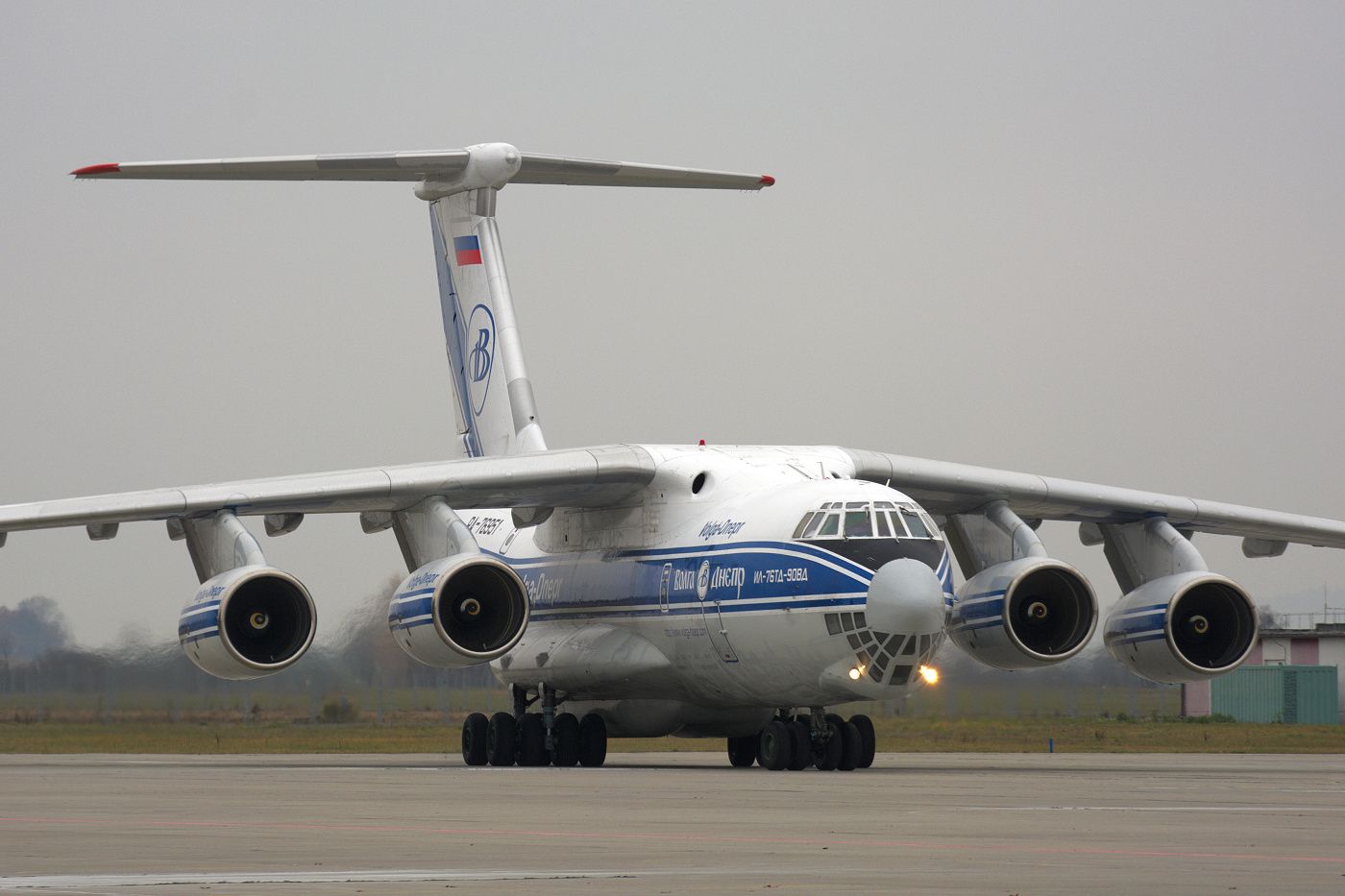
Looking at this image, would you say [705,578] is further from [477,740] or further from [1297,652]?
[1297,652]

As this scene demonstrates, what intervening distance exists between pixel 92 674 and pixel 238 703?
73.3 inches

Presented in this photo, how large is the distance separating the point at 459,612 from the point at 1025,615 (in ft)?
18.0

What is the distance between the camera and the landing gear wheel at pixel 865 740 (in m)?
19.1

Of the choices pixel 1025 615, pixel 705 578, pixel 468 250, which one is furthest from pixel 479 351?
pixel 1025 615

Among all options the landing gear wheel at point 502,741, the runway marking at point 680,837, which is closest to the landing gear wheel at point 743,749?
the landing gear wheel at point 502,741

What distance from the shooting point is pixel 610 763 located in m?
22.5

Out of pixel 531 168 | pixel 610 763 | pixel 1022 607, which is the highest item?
pixel 531 168

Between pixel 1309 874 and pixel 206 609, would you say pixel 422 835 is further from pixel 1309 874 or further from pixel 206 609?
pixel 206 609

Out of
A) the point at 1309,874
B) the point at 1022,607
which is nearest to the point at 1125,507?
the point at 1022,607

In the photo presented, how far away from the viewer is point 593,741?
21.5m

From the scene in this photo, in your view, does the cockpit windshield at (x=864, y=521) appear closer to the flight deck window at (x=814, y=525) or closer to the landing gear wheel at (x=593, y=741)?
the flight deck window at (x=814, y=525)

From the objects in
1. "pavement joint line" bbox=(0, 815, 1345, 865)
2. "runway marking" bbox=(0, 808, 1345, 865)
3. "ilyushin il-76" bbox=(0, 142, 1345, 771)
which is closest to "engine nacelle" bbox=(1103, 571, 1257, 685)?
"ilyushin il-76" bbox=(0, 142, 1345, 771)

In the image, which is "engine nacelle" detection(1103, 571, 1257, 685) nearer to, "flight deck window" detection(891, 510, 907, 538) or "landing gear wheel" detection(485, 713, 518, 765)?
"flight deck window" detection(891, 510, 907, 538)

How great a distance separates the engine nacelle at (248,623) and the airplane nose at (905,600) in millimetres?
5249
